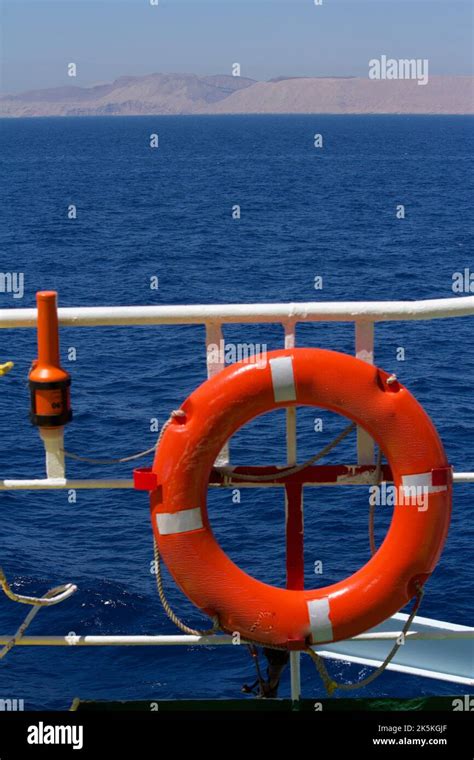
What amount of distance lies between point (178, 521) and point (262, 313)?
2.22ft

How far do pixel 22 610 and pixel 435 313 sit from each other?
1050 cm

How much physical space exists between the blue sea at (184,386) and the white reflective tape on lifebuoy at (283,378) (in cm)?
645

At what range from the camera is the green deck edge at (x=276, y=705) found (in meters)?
3.40

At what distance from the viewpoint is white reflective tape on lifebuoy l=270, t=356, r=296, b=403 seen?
11.2ft

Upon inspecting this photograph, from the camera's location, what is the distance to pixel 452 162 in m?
93.1

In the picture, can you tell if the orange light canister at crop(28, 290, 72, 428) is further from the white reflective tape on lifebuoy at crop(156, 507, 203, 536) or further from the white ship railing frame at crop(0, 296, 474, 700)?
the white reflective tape on lifebuoy at crop(156, 507, 203, 536)

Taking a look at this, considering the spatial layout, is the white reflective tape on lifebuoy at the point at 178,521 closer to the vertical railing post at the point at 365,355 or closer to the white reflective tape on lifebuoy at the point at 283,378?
the white reflective tape on lifebuoy at the point at 283,378

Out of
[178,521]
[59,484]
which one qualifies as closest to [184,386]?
[59,484]

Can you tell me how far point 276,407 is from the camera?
11.3 ft

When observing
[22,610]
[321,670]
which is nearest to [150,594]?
[22,610]

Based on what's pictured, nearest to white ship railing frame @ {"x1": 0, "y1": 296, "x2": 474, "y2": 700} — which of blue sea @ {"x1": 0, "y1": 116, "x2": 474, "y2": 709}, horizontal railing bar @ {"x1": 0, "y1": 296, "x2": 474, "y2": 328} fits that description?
horizontal railing bar @ {"x1": 0, "y1": 296, "x2": 474, "y2": 328}

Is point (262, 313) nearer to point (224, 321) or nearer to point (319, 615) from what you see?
point (224, 321)

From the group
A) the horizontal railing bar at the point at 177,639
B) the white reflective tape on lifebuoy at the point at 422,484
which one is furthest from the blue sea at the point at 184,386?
the white reflective tape on lifebuoy at the point at 422,484

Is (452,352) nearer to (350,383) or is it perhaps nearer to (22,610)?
(22,610)
